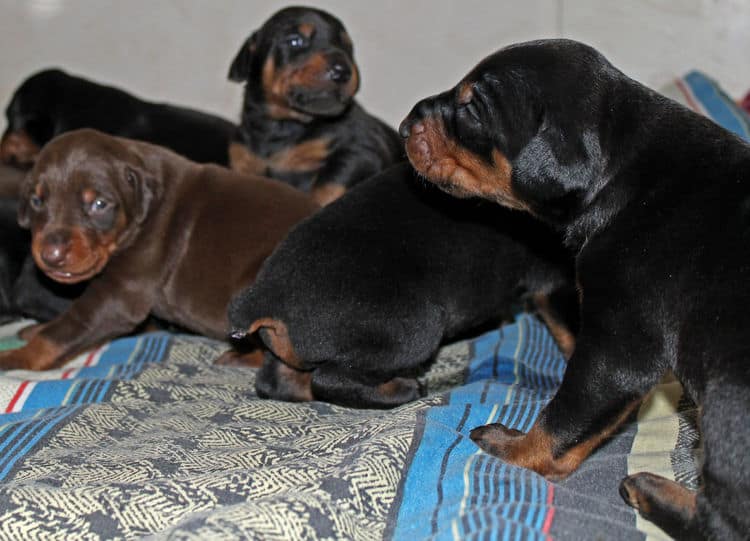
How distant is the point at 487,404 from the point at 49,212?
6.58ft

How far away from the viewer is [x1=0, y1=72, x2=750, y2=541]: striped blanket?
101 inches

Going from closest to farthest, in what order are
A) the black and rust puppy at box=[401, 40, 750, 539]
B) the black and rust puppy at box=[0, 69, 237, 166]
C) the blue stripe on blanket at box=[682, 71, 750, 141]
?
1. the black and rust puppy at box=[401, 40, 750, 539]
2. the blue stripe on blanket at box=[682, 71, 750, 141]
3. the black and rust puppy at box=[0, 69, 237, 166]

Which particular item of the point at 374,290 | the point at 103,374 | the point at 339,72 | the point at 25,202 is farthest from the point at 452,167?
the point at 25,202

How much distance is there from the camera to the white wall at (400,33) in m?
6.62

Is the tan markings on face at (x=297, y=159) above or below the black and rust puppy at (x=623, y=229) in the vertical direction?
below

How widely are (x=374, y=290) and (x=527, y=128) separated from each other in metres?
0.79

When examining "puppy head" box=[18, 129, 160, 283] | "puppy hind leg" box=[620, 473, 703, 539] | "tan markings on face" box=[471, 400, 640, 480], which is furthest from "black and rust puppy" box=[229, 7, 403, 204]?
"puppy hind leg" box=[620, 473, 703, 539]

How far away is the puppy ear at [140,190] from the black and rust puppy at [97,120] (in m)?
1.37

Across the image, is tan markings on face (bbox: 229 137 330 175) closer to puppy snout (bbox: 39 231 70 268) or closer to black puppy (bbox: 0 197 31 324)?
black puppy (bbox: 0 197 31 324)

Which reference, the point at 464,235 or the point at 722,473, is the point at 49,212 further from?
the point at 722,473

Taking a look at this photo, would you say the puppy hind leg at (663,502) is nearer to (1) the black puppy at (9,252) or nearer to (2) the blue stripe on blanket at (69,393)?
(2) the blue stripe on blanket at (69,393)

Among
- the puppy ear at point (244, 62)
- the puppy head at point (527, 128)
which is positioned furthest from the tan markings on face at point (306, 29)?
the puppy head at point (527, 128)

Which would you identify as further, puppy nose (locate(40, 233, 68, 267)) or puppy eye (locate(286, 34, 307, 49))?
puppy eye (locate(286, 34, 307, 49))

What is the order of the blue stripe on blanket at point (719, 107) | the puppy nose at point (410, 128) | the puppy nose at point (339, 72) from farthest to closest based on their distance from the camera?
1. the blue stripe on blanket at point (719, 107)
2. the puppy nose at point (339, 72)
3. the puppy nose at point (410, 128)
